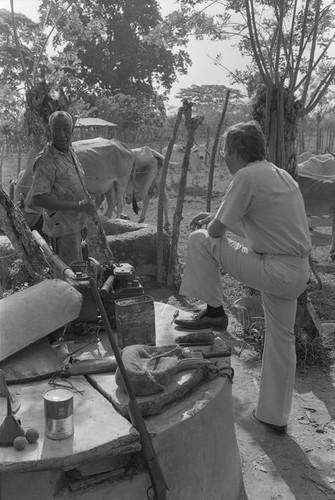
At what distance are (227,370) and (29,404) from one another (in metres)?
1.02

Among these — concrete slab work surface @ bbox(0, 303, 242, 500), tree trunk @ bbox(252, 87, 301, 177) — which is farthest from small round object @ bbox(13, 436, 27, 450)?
tree trunk @ bbox(252, 87, 301, 177)

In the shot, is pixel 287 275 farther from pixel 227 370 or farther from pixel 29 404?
pixel 29 404

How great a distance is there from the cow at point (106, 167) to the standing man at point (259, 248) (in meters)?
7.04

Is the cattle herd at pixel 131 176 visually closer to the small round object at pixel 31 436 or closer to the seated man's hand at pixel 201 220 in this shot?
the seated man's hand at pixel 201 220

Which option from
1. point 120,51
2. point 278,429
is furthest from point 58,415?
point 120,51

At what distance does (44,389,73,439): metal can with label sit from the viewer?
1979mm

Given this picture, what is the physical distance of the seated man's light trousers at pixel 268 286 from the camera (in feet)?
9.58

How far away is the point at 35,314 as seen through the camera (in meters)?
2.64

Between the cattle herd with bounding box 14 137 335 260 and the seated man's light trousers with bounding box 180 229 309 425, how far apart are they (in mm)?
4300

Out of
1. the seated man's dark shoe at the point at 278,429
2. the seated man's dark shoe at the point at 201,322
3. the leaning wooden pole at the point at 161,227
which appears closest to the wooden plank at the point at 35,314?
the seated man's dark shoe at the point at 201,322

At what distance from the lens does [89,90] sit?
27.0m

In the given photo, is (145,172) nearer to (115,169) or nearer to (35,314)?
(115,169)

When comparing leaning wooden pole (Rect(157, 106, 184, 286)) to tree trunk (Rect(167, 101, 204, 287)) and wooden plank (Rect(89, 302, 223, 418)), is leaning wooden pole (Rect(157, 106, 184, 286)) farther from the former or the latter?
wooden plank (Rect(89, 302, 223, 418))

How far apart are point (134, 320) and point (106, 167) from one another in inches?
302
